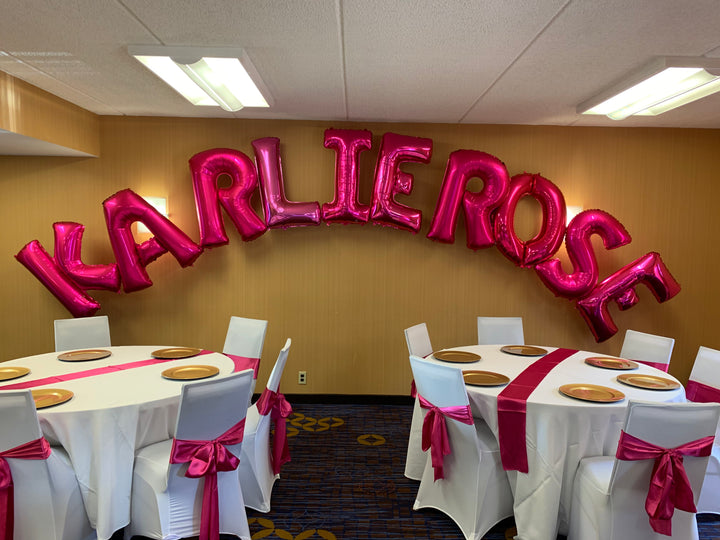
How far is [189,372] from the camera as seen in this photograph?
2.79 meters

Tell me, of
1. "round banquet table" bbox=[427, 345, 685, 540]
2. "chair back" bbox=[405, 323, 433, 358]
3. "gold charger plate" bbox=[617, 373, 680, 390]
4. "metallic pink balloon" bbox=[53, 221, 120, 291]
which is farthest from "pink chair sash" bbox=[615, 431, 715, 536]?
"metallic pink balloon" bbox=[53, 221, 120, 291]

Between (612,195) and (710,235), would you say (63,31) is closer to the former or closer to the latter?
(612,195)

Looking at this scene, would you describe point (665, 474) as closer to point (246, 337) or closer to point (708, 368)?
point (708, 368)

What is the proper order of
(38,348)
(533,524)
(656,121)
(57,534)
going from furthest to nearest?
1. (38,348)
2. (656,121)
3. (533,524)
4. (57,534)

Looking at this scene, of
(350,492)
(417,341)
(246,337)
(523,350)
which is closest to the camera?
(350,492)

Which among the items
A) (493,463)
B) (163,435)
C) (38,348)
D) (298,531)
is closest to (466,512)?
(493,463)

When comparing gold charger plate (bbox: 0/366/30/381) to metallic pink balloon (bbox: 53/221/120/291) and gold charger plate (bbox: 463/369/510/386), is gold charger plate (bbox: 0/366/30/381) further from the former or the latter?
gold charger plate (bbox: 463/369/510/386)

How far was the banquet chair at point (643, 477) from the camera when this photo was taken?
2010 millimetres

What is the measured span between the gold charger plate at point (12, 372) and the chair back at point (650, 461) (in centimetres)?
297

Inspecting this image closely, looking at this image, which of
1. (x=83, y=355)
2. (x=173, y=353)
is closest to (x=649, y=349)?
(x=173, y=353)

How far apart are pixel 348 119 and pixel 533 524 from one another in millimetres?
3398

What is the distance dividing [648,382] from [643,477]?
82 centimetres

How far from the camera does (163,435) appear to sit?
250 centimetres

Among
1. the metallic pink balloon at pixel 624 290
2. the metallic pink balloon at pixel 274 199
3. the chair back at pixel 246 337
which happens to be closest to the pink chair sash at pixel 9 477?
the chair back at pixel 246 337
